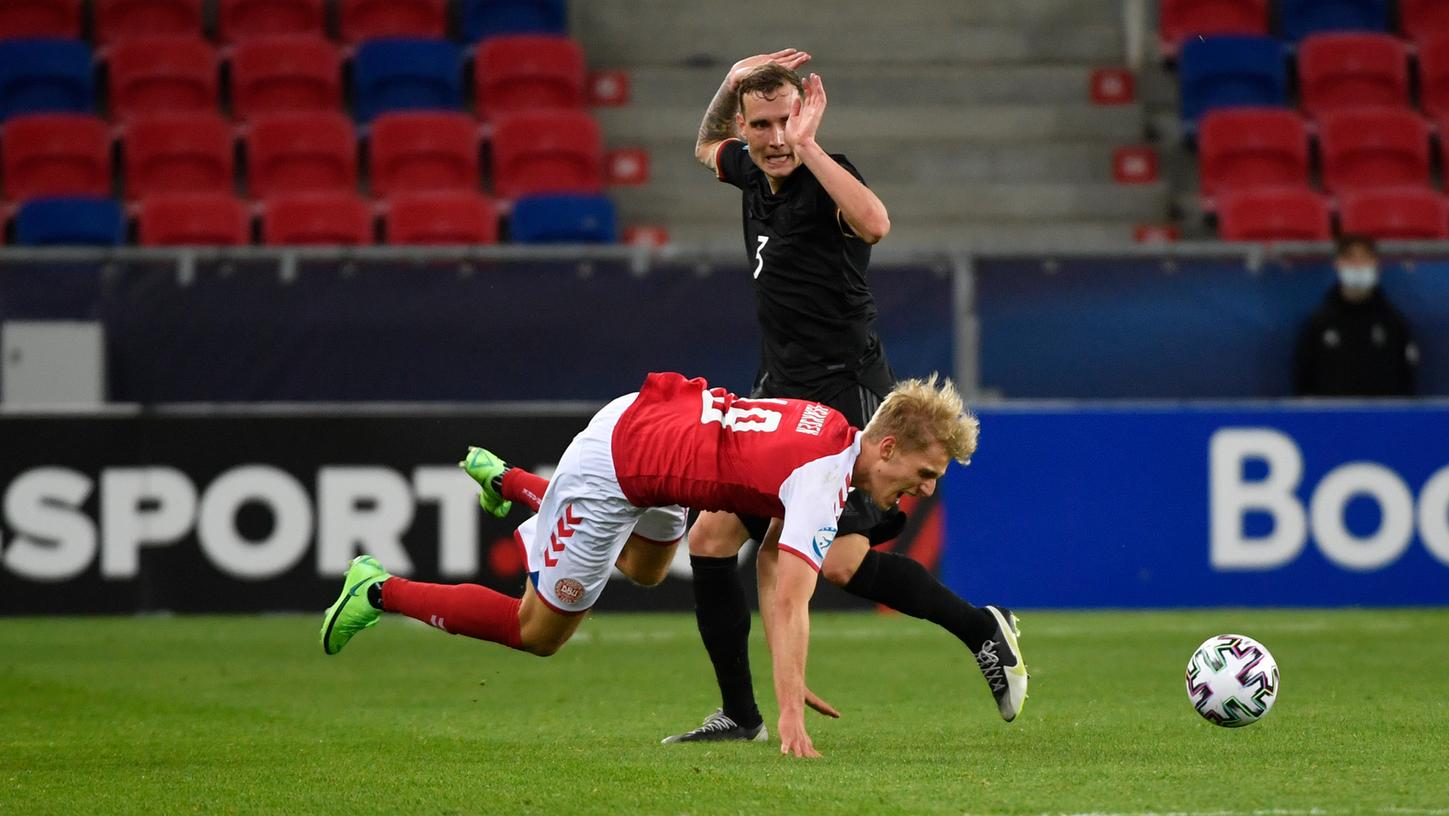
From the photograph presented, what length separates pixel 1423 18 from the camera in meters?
15.7

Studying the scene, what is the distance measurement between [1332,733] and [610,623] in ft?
16.5

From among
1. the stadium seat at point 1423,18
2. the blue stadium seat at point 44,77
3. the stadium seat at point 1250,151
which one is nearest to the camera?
the blue stadium seat at point 44,77

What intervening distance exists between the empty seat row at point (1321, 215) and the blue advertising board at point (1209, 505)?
3.45 metres

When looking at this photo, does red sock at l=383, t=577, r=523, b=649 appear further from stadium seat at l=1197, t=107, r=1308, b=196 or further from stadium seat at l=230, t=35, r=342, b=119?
stadium seat at l=1197, t=107, r=1308, b=196

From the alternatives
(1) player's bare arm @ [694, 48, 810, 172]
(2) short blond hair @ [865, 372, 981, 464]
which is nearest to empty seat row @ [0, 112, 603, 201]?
(1) player's bare arm @ [694, 48, 810, 172]

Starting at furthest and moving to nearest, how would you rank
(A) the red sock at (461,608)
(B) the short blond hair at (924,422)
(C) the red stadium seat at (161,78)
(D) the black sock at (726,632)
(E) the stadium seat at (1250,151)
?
(E) the stadium seat at (1250,151) → (C) the red stadium seat at (161,78) → (D) the black sock at (726,632) → (A) the red sock at (461,608) → (B) the short blond hair at (924,422)

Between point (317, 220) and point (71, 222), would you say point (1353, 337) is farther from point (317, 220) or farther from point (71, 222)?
point (71, 222)

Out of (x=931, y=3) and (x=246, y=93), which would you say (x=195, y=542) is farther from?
(x=931, y=3)

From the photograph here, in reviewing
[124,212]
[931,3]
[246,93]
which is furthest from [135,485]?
[931,3]

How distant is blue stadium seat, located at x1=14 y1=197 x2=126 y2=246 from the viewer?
13219 millimetres

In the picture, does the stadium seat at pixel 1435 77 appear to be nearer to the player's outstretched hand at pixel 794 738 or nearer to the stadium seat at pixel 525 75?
the stadium seat at pixel 525 75

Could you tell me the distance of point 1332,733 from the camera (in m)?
5.82

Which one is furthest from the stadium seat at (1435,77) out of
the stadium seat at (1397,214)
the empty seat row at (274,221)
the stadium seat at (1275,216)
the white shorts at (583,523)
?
the white shorts at (583,523)

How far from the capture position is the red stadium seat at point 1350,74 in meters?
15.2
